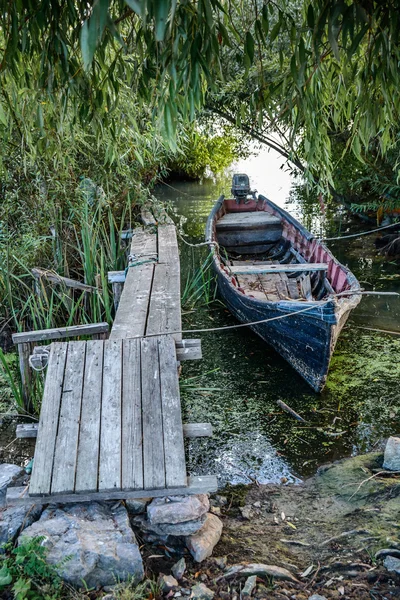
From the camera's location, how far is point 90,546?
2.55 metres

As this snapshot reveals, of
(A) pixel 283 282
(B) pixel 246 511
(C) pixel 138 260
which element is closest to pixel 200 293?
(A) pixel 283 282

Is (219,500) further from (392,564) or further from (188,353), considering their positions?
(392,564)

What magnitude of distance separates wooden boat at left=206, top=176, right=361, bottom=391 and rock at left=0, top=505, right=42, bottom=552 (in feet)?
7.54

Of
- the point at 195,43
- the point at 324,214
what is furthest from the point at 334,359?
the point at 324,214

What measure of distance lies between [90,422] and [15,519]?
578mm

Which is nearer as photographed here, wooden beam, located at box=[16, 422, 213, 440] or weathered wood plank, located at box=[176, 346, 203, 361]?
wooden beam, located at box=[16, 422, 213, 440]

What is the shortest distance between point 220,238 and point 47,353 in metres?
5.98

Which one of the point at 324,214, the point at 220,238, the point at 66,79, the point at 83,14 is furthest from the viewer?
the point at 324,214

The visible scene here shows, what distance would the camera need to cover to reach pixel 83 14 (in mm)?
2125

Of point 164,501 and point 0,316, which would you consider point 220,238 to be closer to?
point 0,316

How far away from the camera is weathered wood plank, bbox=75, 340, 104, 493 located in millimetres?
2777

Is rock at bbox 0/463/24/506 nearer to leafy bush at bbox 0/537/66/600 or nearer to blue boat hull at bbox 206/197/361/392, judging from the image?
A: leafy bush at bbox 0/537/66/600

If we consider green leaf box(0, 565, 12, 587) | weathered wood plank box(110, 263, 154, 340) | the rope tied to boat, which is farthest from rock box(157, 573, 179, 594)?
the rope tied to boat

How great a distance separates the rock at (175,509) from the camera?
9.14 ft
